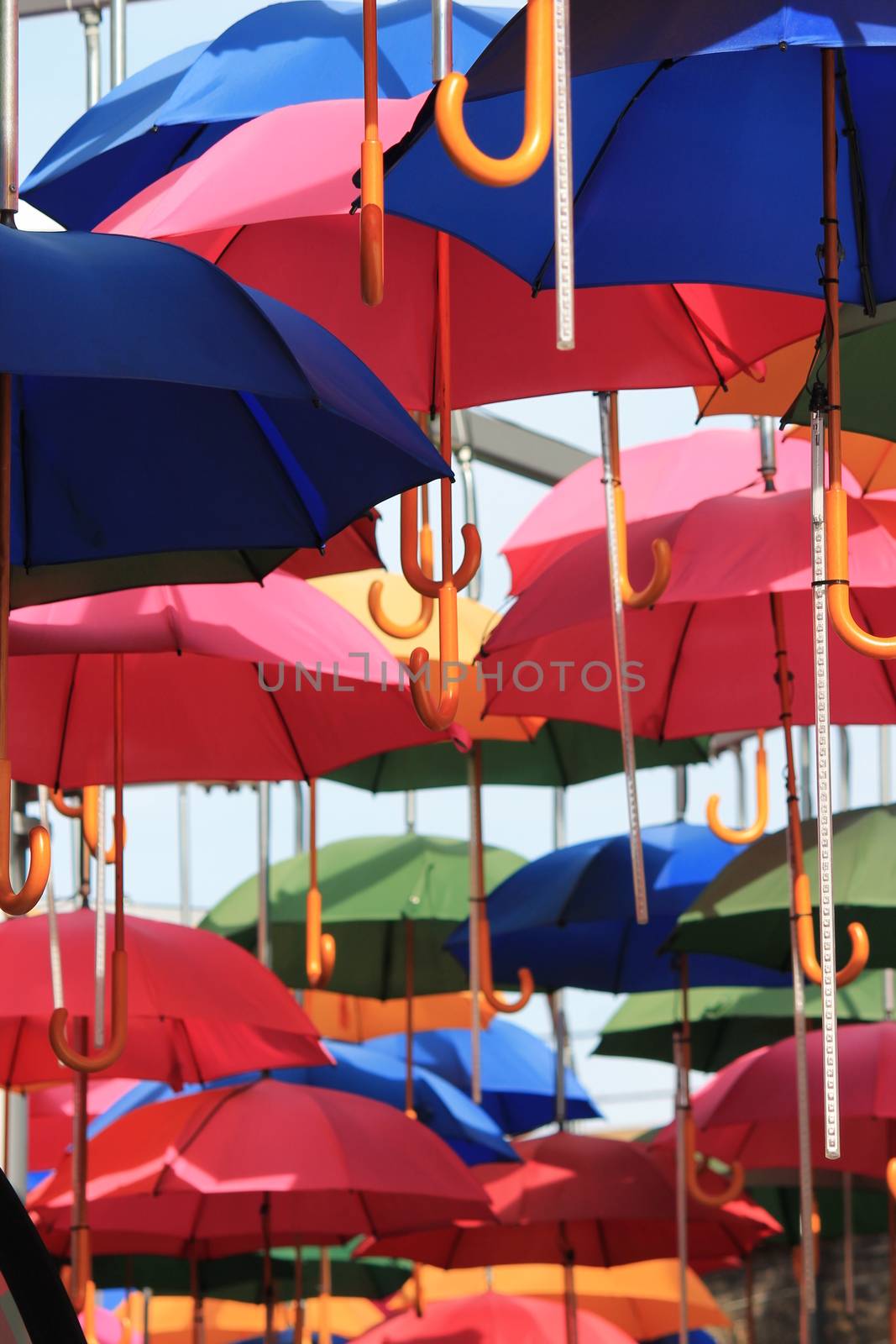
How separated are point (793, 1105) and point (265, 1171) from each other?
146cm

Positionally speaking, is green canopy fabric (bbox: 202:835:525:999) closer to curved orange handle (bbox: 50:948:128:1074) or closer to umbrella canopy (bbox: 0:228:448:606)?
curved orange handle (bbox: 50:948:128:1074)

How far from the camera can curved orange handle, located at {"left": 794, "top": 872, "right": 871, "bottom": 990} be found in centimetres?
363

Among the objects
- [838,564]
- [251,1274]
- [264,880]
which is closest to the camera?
Result: [838,564]

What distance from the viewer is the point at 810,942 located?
3.80 m

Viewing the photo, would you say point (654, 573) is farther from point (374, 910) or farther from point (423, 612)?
point (374, 910)

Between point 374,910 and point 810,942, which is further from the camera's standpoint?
point 374,910

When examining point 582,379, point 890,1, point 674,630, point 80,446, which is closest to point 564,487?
point 674,630

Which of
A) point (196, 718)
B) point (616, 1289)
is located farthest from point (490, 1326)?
point (196, 718)

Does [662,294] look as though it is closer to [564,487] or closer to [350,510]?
[350,510]

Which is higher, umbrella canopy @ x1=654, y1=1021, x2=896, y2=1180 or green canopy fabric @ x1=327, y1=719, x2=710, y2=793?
green canopy fabric @ x1=327, y1=719, x2=710, y2=793

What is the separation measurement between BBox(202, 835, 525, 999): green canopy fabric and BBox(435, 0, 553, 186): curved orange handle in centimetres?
488

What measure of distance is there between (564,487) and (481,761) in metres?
1.28

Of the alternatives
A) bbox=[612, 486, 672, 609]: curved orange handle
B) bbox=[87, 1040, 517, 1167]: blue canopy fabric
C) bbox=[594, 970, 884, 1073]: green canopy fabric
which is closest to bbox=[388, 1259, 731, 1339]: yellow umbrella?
bbox=[87, 1040, 517, 1167]: blue canopy fabric

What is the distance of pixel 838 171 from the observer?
2957mm
